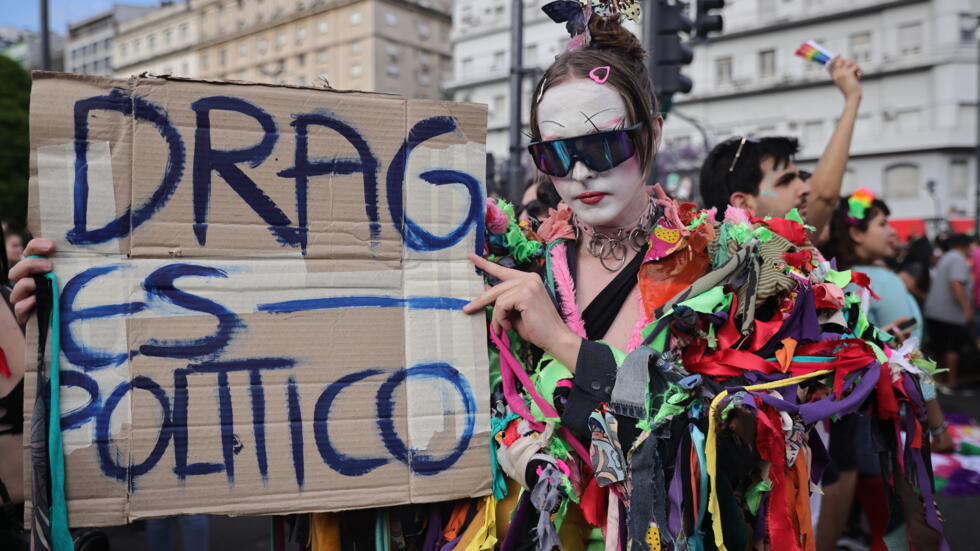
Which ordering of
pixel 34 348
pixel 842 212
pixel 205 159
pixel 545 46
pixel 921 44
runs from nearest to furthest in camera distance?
pixel 34 348
pixel 205 159
pixel 842 212
pixel 921 44
pixel 545 46

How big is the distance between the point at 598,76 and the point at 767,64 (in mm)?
34456

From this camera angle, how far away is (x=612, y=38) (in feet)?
6.05

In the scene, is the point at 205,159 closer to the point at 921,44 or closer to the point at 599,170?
the point at 599,170

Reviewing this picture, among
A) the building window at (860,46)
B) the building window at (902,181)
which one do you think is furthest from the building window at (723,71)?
the building window at (902,181)

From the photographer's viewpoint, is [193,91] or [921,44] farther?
[921,44]

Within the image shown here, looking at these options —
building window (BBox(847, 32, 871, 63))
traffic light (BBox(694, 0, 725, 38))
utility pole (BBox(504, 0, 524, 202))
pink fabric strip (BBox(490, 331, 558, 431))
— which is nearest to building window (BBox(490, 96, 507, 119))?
building window (BBox(847, 32, 871, 63))

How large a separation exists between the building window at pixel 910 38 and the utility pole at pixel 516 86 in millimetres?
25644

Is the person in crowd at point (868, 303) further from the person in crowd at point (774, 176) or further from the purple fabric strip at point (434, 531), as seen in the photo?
the purple fabric strip at point (434, 531)

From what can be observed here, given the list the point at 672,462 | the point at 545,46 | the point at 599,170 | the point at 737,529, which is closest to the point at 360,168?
the point at 599,170

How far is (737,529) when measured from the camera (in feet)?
5.42

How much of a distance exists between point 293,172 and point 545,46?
38.0m

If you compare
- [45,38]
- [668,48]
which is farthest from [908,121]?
[45,38]

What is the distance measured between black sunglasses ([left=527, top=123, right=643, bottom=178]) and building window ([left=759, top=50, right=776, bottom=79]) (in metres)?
34.0

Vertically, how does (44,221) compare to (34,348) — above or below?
above
